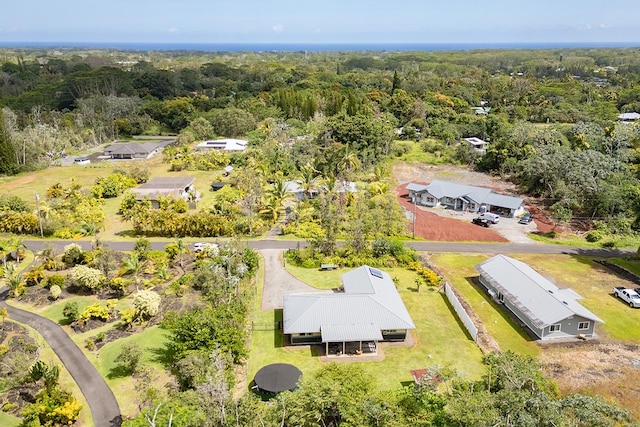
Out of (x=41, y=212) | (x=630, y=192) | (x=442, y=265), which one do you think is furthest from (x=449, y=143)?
(x=41, y=212)

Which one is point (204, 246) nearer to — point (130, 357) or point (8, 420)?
point (130, 357)

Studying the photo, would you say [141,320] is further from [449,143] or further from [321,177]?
[449,143]

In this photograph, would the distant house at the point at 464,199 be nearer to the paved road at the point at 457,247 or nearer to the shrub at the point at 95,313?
the paved road at the point at 457,247

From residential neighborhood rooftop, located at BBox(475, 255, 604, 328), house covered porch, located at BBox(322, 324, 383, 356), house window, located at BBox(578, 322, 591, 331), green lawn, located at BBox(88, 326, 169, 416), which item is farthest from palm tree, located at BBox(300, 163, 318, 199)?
house window, located at BBox(578, 322, 591, 331)

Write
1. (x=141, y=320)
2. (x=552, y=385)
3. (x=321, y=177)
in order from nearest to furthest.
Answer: (x=552, y=385)
(x=141, y=320)
(x=321, y=177)

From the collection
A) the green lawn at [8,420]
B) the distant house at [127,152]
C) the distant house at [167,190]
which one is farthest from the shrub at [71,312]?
the distant house at [127,152]

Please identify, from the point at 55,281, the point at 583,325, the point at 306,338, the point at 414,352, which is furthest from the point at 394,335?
the point at 55,281
